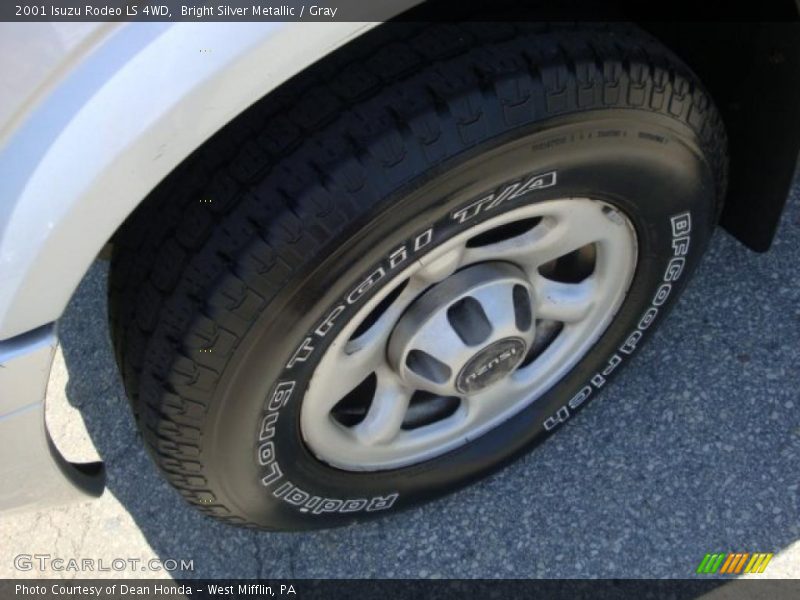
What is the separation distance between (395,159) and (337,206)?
11 cm

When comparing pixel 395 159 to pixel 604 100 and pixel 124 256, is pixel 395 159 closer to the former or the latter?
pixel 604 100

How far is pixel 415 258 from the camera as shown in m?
1.39

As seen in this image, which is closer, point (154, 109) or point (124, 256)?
point (154, 109)

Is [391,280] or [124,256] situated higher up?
[124,256]

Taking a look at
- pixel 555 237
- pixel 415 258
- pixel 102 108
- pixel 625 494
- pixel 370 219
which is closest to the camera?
pixel 102 108

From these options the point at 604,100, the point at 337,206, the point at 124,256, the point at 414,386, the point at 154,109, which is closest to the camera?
the point at 154,109

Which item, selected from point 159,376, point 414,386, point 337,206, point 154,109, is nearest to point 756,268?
point 414,386

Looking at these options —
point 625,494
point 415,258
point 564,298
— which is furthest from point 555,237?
point 625,494

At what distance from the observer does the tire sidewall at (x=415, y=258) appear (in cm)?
132

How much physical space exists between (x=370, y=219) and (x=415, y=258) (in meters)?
0.14

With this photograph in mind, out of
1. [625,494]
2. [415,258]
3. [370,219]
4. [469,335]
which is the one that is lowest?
[625,494]

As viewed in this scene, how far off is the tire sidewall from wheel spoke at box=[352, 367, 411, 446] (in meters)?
0.09

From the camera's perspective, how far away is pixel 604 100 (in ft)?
4.49

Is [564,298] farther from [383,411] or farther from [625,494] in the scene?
[625,494]
